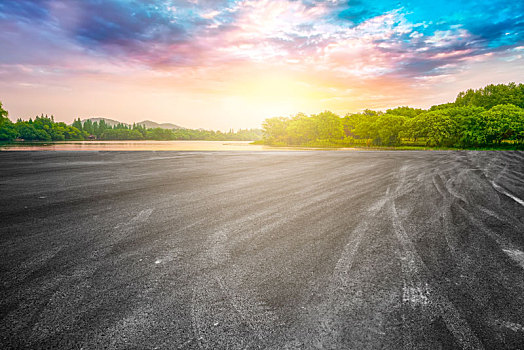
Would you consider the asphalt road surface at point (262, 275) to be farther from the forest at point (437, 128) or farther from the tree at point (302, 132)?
the tree at point (302, 132)

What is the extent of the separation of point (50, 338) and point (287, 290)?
2.37m

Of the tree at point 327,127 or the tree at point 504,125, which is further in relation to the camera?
the tree at point 327,127

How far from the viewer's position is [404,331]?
2.51 m

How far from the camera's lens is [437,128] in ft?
199

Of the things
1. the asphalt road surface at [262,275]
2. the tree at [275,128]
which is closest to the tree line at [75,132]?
the tree at [275,128]

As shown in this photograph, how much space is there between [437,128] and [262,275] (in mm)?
70790

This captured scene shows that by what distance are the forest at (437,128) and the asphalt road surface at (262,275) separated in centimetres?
6463

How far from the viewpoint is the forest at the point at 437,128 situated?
56750 millimetres

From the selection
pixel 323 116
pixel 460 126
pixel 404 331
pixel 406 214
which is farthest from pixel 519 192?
pixel 323 116

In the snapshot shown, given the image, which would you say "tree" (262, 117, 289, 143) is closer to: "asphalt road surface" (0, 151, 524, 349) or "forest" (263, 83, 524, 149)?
"forest" (263, 83, 524, 149)

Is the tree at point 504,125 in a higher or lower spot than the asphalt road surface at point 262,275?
higher

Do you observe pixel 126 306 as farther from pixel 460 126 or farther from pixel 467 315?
pixel 460 126

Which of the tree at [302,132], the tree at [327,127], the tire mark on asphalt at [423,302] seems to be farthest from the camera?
the tree at [302,132]

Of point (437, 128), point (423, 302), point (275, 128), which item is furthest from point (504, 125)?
point (423, 302)
